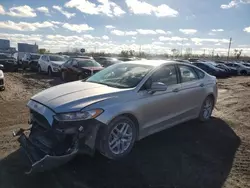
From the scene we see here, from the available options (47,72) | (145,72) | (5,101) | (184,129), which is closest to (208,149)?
(184,129)

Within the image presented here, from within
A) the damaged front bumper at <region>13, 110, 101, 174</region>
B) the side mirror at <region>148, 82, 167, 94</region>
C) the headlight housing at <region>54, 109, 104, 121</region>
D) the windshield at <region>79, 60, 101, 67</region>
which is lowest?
the damaged front bumper at <region>13, 110, 101, 174</region>

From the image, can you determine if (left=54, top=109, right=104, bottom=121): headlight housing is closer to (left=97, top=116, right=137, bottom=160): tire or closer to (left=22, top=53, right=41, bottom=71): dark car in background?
(left=97, top=116, right=137, bottom=160): tire

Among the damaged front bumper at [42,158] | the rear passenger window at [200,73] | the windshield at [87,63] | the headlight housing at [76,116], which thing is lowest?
the damaged front bumper at [42,158]

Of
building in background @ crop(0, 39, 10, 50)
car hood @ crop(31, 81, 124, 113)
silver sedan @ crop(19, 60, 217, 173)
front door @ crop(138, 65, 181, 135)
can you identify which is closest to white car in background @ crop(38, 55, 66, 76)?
silver sedan @ crop(19, 60, 217, 173)

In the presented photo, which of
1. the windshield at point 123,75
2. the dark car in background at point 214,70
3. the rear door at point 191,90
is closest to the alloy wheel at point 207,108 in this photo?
the rear door at point 191,90

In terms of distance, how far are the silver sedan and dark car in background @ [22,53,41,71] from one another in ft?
62.8

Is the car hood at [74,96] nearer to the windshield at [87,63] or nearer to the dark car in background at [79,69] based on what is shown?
the dark car in background at [79,69]

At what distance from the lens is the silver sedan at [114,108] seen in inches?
134

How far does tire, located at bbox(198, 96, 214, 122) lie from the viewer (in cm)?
600

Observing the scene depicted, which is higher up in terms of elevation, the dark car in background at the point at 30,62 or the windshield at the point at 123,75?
the windshield at the point at 123,75

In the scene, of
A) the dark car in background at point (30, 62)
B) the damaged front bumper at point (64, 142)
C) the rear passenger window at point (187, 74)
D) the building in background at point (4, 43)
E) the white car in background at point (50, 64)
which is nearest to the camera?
the damaged front bumper at point (64, 142)

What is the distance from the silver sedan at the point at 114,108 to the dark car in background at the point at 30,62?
62.8 feet

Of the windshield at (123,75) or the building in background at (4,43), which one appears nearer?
the windshield at (123,75)

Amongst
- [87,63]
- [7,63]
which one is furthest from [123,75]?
[7,63]
